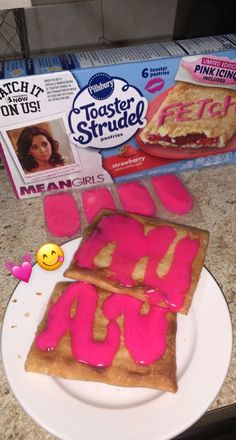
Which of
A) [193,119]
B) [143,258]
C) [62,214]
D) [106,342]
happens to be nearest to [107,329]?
[106,342]

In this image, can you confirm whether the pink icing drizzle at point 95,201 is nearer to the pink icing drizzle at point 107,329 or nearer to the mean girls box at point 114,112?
the mean girls box at point 114,112

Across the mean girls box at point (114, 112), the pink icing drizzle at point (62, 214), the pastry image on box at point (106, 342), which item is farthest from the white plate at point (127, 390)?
the mean girls box at point (114, 112)

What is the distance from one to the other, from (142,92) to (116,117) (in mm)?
70

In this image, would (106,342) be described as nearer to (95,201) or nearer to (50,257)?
(50,257)

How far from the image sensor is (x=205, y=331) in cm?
58

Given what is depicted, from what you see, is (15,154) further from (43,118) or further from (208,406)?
(208,406)

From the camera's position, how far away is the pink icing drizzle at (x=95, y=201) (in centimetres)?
80

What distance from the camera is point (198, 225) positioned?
2.56 feet

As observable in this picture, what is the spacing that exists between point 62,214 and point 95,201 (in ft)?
0.26

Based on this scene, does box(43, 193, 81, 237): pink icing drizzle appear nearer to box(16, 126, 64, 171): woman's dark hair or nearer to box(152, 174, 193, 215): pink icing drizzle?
box(16, 126, 64, 171): woman's dark hair

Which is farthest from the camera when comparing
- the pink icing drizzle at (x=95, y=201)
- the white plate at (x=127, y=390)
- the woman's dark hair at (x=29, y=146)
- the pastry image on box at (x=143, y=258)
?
the pink icing drizzle at (x=95, y=201)

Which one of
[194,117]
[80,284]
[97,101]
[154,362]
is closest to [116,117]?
[97,101]

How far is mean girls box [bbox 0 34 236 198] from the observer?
66 centimetres

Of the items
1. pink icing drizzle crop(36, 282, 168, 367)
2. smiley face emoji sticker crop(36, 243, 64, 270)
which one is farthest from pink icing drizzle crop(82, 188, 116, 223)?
pink icing drizzle crop(36, 282, 168, 367)
